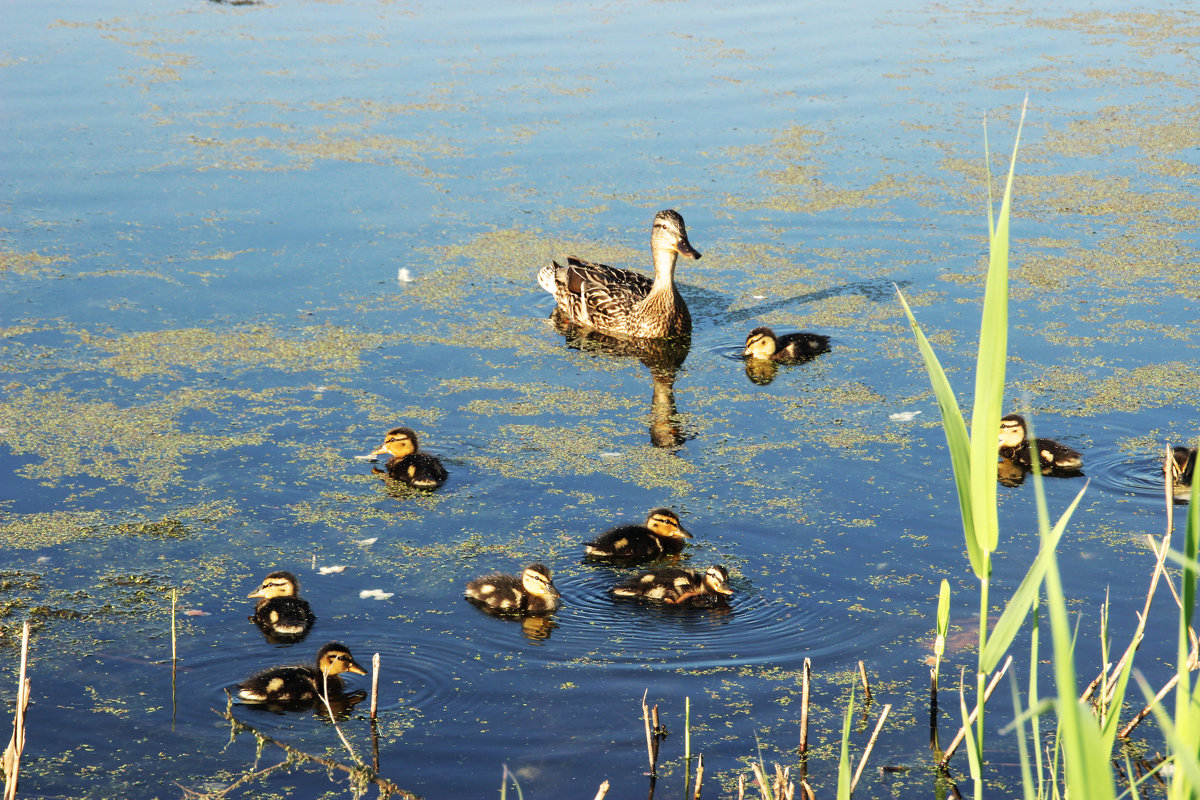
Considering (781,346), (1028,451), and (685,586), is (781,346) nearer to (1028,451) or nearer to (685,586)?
(1028,451)

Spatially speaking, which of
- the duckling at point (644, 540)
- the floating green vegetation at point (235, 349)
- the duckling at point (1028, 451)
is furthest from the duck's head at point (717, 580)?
the floating green vegetation at point (235, 349)

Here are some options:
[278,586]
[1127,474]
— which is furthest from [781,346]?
[278,586]

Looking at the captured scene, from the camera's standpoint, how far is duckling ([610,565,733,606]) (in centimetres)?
380

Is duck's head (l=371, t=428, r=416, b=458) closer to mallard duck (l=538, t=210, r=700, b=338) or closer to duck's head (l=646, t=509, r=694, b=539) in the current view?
duck's head (l=646, t=509, r=694, b=539)

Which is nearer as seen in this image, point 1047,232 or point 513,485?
point 513,485

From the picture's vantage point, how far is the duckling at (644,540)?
159 inches

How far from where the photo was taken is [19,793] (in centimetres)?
294

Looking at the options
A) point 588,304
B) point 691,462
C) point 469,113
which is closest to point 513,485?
point 691,462

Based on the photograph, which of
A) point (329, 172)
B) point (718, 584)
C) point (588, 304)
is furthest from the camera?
point (329, 172)

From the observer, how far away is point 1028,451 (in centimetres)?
490

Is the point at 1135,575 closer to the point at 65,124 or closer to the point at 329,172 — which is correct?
the point at 329,172

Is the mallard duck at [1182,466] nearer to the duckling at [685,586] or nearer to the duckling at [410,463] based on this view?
the duckling at [685,586]

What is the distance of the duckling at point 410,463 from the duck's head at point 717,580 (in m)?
1.23

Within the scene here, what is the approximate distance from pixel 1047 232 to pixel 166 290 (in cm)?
488
